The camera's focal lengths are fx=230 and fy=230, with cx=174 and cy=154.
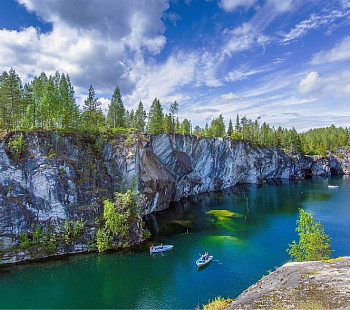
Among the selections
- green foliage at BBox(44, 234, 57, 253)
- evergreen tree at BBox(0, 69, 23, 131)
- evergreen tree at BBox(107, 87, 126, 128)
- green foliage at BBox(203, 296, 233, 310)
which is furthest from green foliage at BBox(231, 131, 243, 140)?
green foliage at BBox(203, 296, 233, 310)

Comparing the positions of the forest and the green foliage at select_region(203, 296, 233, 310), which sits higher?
the forest

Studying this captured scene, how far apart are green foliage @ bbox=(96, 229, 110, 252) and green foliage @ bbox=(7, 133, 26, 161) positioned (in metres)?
18.1

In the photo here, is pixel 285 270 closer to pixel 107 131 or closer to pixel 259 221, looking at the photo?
pixel 259 221

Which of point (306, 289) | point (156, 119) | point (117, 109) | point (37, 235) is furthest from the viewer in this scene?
point (156, 119)

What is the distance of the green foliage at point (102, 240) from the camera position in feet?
118

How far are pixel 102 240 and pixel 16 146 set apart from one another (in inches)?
819

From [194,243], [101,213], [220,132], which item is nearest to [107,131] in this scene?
[101,213]

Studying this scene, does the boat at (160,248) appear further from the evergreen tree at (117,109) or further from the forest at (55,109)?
the evergreen tree at (117,109)

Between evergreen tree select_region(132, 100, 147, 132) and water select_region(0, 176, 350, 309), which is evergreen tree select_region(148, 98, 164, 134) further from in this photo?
water select_region(0, 176, 350, 309)

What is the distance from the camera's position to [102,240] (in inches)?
1453

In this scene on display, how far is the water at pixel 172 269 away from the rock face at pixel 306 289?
44.8 feet

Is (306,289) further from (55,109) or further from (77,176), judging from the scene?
(55,109)

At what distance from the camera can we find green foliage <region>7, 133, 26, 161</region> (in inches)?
1478

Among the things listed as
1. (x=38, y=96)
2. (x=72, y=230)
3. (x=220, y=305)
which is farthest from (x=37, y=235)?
(x=220, y=305)
